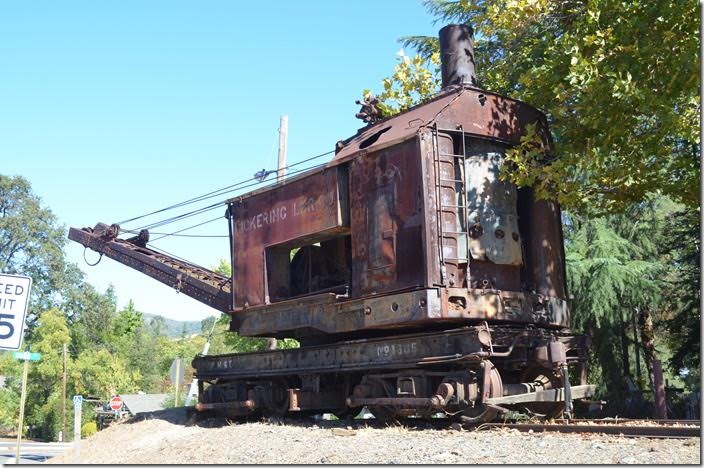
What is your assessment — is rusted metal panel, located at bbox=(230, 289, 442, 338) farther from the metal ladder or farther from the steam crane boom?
the steam crane boom

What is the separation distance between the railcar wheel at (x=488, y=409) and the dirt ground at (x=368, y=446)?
0.82 ft

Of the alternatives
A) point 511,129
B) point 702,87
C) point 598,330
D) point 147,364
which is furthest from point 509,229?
point 147,364

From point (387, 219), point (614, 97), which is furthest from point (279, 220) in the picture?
point (614, 97)

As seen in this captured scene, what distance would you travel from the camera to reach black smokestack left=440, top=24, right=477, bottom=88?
12.6 m

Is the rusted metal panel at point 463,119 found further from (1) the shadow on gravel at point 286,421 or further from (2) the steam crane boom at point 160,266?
(2) the steam crane boom at point 160,266

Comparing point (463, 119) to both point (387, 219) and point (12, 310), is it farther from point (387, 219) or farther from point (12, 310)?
point (12, 310)

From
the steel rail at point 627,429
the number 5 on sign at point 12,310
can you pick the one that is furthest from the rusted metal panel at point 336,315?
the number 5 on sign at point 12,310

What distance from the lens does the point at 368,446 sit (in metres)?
8.66

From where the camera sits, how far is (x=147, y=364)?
91.4 metres

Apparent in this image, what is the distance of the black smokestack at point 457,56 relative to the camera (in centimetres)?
1258

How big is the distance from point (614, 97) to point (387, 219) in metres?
3.55

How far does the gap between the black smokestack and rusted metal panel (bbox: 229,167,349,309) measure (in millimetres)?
2628

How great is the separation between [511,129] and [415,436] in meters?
5.12

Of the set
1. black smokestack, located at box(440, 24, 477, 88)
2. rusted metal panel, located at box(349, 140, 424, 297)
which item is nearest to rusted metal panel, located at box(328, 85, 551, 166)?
rusted metal panel, located at box(349, 140, 424, 297)
